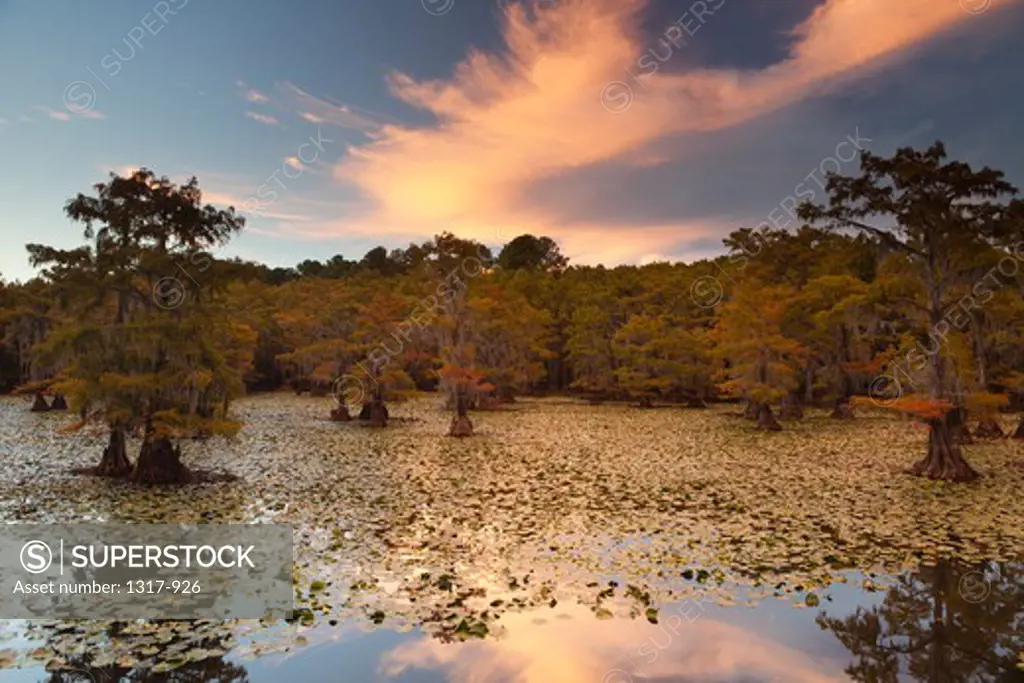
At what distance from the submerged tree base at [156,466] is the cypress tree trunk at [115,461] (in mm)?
1051

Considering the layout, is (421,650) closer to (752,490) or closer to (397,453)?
(752,490)

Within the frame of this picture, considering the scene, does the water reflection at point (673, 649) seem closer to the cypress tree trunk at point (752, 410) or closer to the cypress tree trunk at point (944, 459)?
the cypress tree trunk at point (944, 459)

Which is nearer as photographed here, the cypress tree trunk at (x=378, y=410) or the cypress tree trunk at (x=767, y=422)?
the cypress tree trunk at (x=767, y=422)

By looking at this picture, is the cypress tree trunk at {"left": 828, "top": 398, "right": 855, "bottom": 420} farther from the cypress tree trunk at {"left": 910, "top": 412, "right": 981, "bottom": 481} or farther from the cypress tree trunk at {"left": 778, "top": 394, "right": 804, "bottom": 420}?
the cypress tree trunk at {"left": 910, "top": 412, "right": 981, "bottom": 481}

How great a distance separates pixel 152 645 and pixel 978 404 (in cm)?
2013

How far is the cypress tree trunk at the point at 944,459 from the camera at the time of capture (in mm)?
16172

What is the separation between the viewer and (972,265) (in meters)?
17.0

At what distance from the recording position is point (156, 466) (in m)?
15.6

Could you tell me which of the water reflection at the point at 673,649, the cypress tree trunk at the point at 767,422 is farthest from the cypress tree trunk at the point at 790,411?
the water reflection at the point at 673,649

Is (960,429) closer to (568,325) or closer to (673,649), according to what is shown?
(673,649)

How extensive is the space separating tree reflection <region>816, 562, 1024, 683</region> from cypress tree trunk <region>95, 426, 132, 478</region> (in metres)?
16.2

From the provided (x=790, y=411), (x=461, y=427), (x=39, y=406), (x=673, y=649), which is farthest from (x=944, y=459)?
(x=39, y=406)

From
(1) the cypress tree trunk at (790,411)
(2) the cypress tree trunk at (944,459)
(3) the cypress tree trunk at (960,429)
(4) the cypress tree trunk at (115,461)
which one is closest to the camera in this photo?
(2) the cypress tree trunk at (944,459)

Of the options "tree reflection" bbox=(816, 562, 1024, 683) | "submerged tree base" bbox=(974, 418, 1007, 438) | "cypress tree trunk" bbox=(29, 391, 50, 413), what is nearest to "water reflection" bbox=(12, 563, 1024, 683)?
"tree reflection" bbox=(816, 562, 1024, 683)
